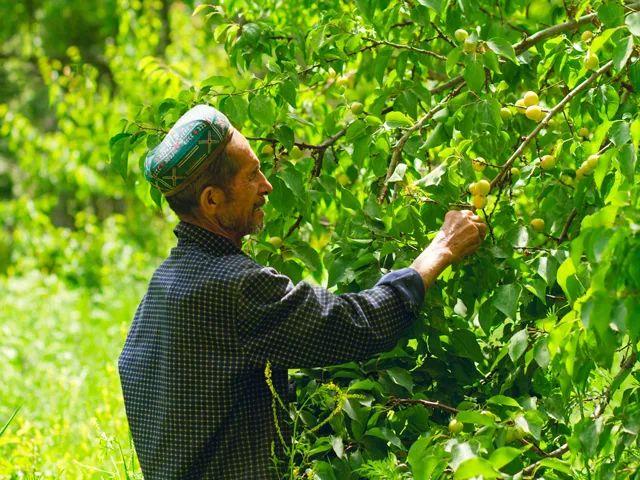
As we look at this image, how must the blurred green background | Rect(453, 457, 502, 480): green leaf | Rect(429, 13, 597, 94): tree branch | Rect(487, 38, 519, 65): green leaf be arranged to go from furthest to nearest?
the blurred green background
Rect(429, 13, 597, 94): tree branch
Rect(487, 38, 519, 65): green leaf
Rect(453, 457, 502, 480): green leaf

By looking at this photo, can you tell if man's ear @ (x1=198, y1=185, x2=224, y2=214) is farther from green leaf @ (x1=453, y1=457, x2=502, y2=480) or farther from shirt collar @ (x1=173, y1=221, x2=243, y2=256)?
green leaf @ (x1=453, y1=457, x2=502, y2=480)

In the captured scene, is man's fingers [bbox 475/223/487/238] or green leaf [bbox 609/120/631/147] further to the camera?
man's fingers [bbox 475/223/487/238]

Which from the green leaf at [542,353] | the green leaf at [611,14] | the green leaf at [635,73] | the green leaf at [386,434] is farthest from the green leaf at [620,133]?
the green leaf at [386,434]

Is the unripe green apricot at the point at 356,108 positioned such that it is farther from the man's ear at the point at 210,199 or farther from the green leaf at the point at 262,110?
the man's ear at the point at 210,199

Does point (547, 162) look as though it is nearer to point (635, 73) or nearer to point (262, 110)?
point (635, 73)

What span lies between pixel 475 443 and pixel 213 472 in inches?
25.8

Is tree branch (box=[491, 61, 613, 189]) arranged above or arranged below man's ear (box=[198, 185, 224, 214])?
above

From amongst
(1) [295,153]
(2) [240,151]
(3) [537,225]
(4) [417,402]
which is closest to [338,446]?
(4) [417,402]

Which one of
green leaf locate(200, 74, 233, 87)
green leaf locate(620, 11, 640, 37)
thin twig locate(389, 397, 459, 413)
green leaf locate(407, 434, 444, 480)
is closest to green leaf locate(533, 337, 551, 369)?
thin twig locate(389, 397, 459, 413)

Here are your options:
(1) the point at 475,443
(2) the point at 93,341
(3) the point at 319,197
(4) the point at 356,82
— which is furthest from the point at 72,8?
(1) the point at 475,443

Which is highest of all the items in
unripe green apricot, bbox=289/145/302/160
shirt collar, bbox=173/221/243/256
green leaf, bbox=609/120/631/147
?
green leaf, bbox=609/120/631/147

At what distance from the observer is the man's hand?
224 cm

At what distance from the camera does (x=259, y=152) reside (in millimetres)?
2779

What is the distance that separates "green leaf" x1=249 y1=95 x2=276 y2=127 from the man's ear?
1.20 feet
